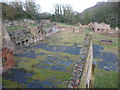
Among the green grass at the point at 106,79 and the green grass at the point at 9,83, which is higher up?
the green grass at the point at 9,83

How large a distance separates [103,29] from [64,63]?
22878mm

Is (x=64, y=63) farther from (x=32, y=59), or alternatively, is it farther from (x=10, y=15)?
(x=10, y=15)

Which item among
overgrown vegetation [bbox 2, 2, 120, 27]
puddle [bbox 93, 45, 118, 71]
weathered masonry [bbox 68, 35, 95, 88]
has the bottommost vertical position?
puddle [bbox 93, 45, 118, 71]

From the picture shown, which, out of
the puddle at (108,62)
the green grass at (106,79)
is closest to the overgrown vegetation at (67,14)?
the puddle at (108,62)

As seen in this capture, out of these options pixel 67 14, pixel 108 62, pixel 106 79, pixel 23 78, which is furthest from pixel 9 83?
pixel 67 14

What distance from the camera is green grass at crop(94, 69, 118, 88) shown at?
822 cm

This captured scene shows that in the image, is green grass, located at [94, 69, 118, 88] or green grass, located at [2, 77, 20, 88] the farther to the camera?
green grass, located at [94, 69, 118, 88]

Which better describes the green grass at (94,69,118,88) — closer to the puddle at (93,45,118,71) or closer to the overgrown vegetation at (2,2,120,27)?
the puddle at (93,45,118,71)

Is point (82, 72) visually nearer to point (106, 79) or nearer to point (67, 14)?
point (106, 79)

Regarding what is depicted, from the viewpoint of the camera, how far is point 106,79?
8.94 metres

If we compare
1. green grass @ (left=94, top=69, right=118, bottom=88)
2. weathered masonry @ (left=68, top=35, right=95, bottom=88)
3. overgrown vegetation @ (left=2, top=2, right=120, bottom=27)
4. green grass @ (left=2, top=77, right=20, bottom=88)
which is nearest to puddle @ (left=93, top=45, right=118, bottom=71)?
green grass @ (left=94, top=69, right=118, bottom=88)

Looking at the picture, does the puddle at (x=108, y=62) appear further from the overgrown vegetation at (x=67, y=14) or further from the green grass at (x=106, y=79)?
the overgrown vegetation at (x=67, y=14)

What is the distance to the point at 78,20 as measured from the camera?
4084 cm

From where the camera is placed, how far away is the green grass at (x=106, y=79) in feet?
27.0
